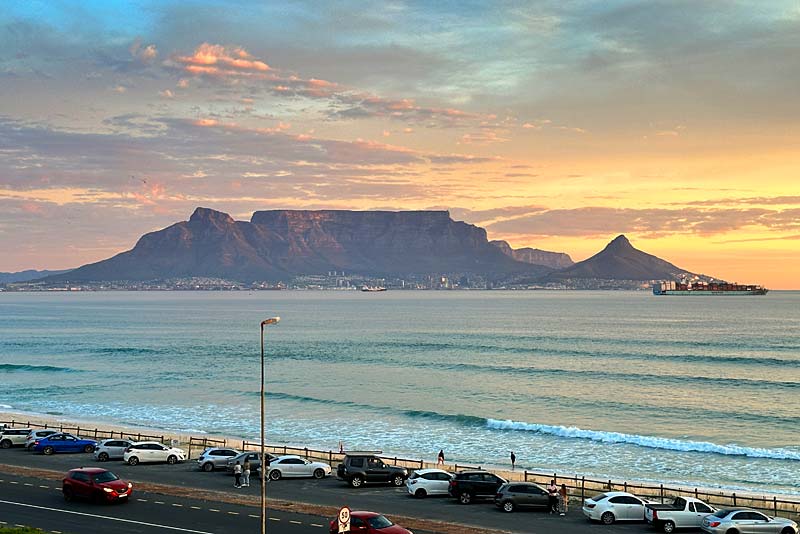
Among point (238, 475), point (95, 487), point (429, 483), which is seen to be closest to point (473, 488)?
point (429, 483)

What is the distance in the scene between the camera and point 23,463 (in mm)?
44094

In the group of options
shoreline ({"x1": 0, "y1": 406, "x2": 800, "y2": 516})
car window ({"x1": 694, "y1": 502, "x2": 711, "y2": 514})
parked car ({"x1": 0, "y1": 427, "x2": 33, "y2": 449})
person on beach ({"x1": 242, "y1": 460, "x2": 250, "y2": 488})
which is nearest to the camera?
car window ({"x1": 694, "y1": 502, "x2": 711, "y2": 514})

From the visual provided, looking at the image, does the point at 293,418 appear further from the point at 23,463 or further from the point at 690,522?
the point at 690,522

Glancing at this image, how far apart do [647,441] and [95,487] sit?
132 ft

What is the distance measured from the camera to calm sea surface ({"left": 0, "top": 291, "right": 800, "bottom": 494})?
55.5m

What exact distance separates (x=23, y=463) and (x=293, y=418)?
28.2 meters

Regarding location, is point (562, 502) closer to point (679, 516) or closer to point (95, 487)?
point (679, 516)

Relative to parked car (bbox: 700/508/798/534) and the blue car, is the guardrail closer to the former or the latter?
parked car (bbox: 700/508/798/534)

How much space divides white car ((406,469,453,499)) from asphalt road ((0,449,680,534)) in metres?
0.42

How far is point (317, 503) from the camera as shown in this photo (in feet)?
114

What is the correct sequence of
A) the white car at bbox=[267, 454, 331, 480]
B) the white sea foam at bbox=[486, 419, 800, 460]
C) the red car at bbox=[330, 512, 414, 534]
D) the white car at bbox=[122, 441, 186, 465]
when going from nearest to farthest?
the red car at bbox=[330, 512, 414, 534]
the white car at bbox=[267, 454, 331, 480]
the white car at bbox=[122, 441, 186, 465]
the white sea foam at bbox=[486, 419, 800, 460]

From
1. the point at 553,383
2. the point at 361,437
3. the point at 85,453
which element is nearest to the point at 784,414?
the point at 553,383

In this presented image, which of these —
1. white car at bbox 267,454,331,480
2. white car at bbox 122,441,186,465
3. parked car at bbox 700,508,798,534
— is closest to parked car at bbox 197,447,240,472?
white car at bbox 122,441,186,465

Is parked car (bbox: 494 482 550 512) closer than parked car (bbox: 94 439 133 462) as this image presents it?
Yes
